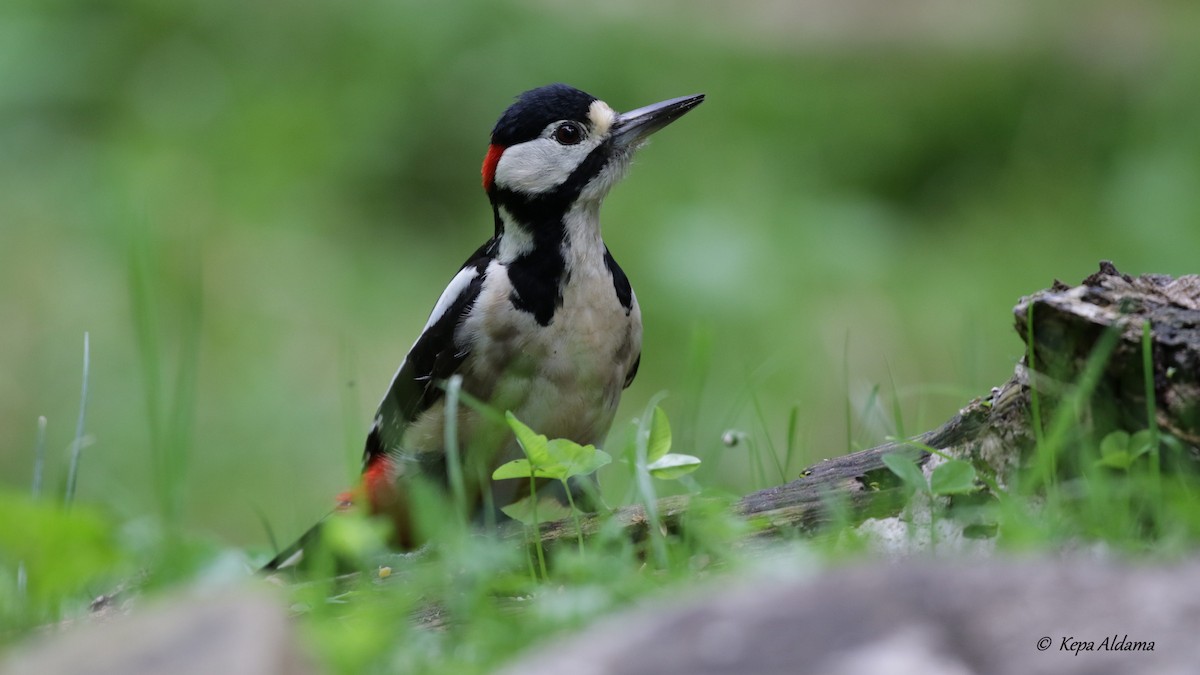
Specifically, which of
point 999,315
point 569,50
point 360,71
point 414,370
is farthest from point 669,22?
point 414,370

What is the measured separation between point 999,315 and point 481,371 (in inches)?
157

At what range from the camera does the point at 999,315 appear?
6.87m

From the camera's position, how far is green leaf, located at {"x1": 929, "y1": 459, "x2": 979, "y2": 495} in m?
2.33

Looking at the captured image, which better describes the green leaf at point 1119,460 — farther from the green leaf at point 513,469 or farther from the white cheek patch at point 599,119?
the white cheek patch at point 599,119

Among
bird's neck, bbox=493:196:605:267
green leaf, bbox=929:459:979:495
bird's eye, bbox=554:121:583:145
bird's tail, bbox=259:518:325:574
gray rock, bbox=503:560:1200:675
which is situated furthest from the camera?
bird's eye, bbox=554:121:583:145

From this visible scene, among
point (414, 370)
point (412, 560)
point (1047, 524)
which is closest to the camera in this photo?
point (1047, 524)

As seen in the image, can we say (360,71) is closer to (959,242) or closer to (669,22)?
(669,22)

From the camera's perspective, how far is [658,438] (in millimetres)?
2695

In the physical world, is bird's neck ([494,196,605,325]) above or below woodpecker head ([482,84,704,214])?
below

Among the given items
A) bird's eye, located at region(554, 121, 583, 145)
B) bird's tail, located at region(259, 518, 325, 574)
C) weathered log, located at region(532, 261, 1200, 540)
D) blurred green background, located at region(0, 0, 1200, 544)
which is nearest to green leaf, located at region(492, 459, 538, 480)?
weathered log, located at region(532, 261, 1200, 540)

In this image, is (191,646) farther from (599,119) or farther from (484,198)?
(484,198)

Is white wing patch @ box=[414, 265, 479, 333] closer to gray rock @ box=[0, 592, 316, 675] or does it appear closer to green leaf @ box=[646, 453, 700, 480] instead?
green leaf @ box=[646, 453, 700, 480]

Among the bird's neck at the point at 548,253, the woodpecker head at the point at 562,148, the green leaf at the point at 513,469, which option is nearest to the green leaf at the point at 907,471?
the green leaf at the point at 513,469

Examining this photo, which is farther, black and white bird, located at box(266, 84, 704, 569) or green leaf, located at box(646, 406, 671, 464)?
black and white bird, located at box(266, 84, 704, 569)
